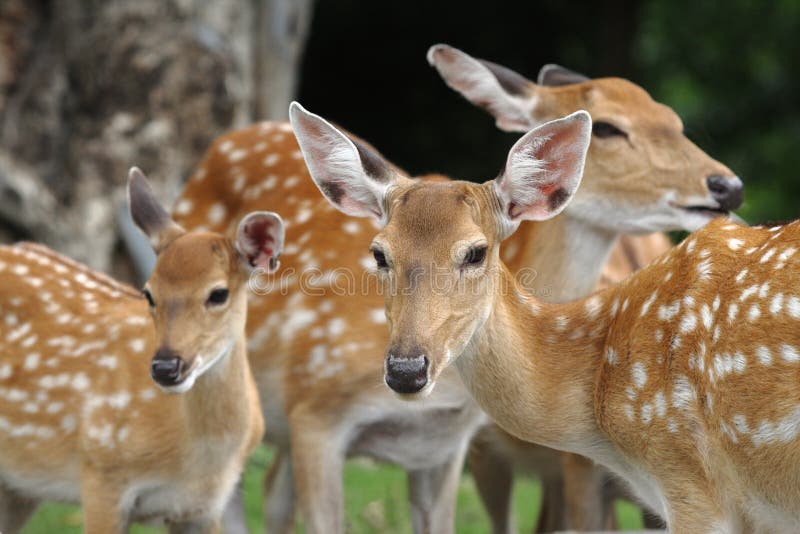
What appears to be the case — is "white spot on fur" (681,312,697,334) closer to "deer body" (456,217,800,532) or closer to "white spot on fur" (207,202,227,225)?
"deer body" (456,217,800,532)

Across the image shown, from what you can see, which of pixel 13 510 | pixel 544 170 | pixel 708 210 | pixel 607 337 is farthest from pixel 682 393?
pixel 13 510

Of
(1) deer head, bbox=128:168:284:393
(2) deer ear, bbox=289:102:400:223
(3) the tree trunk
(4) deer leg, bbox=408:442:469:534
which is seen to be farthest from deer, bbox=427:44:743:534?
(3) the tree trunk

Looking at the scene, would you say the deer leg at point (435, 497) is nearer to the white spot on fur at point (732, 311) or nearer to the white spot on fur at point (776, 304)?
the white spot on fur at point (732, 311)

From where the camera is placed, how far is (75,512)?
269 inches

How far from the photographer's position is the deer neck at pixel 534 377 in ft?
12.7

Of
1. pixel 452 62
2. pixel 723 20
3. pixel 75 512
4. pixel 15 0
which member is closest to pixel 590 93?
pixel 452 62

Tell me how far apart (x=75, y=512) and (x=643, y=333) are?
4.00m

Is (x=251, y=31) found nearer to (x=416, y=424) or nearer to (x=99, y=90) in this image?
(x=99, y=90)

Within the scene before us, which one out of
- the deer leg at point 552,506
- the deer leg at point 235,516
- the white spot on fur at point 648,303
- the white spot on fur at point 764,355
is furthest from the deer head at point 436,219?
the deer leg at point 552,506

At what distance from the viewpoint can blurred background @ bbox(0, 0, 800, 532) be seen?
761cm

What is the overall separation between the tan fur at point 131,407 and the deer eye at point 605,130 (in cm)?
138

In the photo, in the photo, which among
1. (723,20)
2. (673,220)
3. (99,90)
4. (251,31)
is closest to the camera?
(673,220)

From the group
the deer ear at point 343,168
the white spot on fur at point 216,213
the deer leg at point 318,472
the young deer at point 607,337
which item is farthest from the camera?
the white spot on fur at point 216,213

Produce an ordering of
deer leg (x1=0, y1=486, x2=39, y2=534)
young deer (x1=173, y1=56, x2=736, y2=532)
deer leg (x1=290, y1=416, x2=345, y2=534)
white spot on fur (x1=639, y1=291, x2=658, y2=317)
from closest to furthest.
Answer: white spot on fur (x1=639, y1=291, x2=658, y2=317) → young deer (x1=173, y1=56, x2=736, y2=532) → deer leg (x1=290, y1=416, x2=345, y2=534) → deer leg (x1=0, y1=486, x2=39, y2=534)
